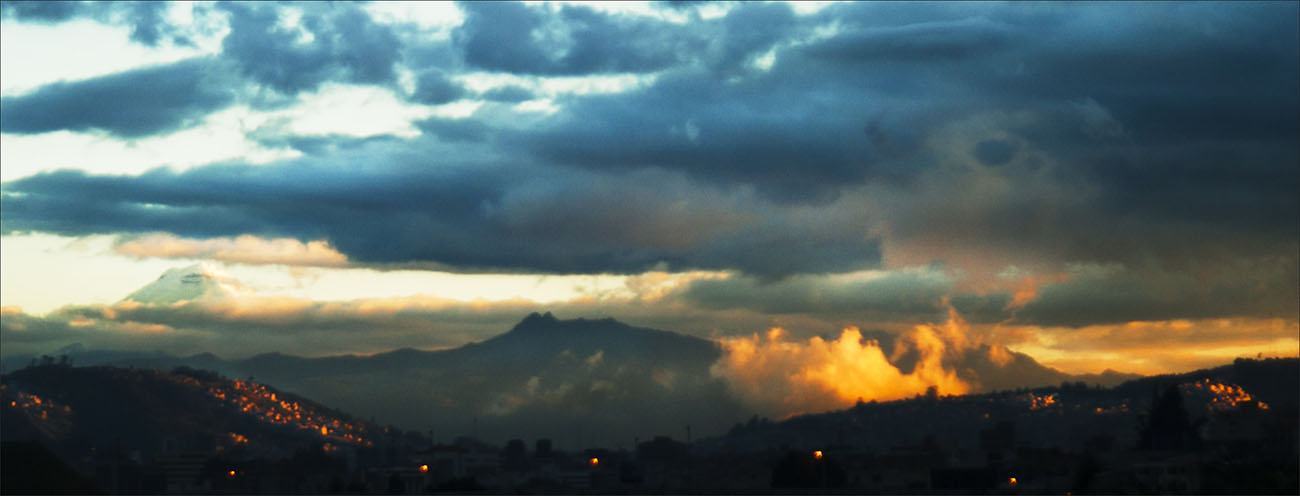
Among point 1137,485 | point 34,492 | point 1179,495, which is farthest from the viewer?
point 1137,485

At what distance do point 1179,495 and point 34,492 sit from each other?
132175 mm

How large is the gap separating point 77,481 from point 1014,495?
120194 millimetres

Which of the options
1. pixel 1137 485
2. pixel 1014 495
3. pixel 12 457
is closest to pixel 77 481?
pixel 12 457

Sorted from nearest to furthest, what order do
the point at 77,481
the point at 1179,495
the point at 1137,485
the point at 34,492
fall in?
the point at 34,492 → the point at 77,481 → the point at 1179,495 → the point at 1137,485

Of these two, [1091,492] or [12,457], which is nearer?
[12,457]

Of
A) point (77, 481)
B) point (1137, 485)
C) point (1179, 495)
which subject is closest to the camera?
point (77, 481)

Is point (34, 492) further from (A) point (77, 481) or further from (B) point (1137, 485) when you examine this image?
(B) point (1137, 485)

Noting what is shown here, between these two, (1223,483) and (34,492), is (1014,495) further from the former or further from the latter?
(34,492)

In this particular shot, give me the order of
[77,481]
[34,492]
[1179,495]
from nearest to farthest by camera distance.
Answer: [34,492]
[77,481]
[1179,495]

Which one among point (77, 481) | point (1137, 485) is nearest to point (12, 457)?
point (77, 481)

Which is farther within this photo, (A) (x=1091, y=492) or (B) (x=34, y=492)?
(A) (x=1091, y=492)

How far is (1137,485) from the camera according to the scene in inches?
7677

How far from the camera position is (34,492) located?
14825 cm

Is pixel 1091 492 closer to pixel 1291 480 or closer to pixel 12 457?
pixel 1291 480
